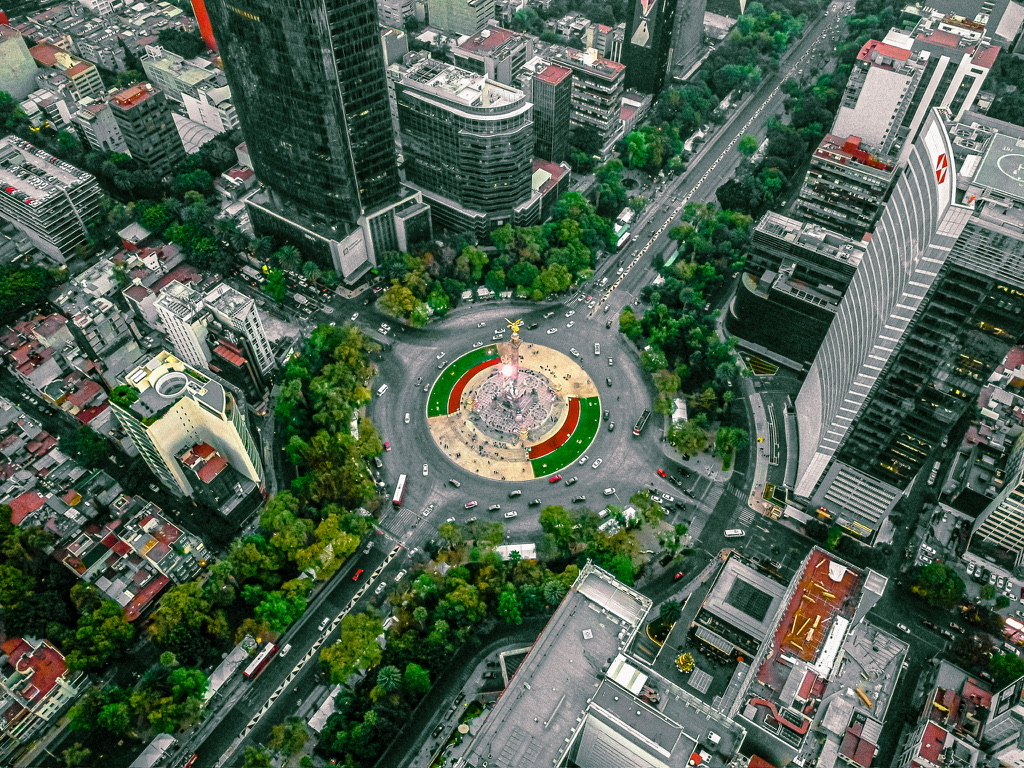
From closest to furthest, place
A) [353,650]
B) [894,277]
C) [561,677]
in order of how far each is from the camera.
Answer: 1. [561,677]
2. [894,277]
3. [353,650]

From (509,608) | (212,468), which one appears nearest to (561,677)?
(509,608)

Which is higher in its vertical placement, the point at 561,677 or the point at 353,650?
the point at 561,677

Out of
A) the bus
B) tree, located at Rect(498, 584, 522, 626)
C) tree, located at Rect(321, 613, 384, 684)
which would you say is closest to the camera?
tree, located at Rect(321, 613, 384, 684)

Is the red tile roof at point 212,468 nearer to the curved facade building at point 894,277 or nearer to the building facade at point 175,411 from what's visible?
the building facade at point 175,411

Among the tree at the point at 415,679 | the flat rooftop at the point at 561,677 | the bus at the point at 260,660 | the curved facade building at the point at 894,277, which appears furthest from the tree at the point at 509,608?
the curved facade building at the point at 894,277

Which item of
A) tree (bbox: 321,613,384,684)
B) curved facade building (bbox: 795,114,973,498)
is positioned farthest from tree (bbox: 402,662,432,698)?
curved facade building (bbox: 795,114,973,498)

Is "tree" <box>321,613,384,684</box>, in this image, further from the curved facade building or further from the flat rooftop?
the curved facade building

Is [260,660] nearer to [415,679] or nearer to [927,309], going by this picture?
[415,679]
